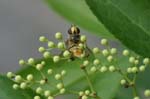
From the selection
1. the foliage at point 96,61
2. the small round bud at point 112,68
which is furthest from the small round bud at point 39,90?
the small round bud at point 112,68

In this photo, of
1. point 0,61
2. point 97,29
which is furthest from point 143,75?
point 0,61

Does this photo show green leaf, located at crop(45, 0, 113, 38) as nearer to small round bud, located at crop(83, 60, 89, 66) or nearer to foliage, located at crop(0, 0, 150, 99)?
foliage, located at crop(0, 0, 150, 99)

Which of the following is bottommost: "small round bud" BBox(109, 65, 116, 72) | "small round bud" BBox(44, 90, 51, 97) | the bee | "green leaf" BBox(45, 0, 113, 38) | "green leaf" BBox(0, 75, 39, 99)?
"small round bud" BBox(109, 65, 116, 72)

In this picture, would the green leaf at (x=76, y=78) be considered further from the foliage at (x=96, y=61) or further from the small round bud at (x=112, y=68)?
the small round bud at (x=112, y=68)

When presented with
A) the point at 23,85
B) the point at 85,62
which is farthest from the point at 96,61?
the point at 23,85

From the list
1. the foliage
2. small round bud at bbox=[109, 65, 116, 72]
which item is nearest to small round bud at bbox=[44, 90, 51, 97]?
the foliage

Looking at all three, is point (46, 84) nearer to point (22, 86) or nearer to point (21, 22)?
point (22, 86)
